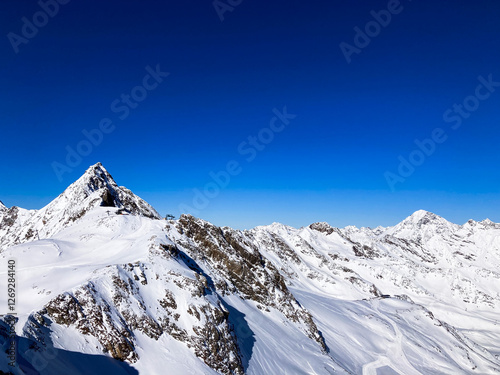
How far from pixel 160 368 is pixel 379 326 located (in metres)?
80.7

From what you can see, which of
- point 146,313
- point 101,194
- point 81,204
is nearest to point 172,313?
point 146,313

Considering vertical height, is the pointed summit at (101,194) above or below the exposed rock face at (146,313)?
above

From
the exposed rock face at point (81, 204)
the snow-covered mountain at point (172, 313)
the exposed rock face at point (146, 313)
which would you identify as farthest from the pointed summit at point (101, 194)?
the exposed rock face at point (146, 313)

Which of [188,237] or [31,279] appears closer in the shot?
[31,279]

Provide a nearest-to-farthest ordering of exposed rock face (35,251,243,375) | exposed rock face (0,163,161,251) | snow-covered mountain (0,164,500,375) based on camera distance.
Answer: snow-covered mountain (0,164,500,375) → exposed rock face (35,251,243,375) → exposed rock face (0,163,161,251)

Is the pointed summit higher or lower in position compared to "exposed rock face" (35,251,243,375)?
higher

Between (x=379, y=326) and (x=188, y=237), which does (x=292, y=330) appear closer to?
(x=188, y=237)

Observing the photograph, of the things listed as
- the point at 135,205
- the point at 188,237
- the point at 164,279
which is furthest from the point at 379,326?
the point at 135,205

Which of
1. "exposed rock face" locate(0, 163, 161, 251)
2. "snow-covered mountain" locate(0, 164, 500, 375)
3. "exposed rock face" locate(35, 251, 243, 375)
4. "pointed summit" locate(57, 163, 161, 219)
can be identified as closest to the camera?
"snow-covered mountain" locate(0, 164, 500, 375)

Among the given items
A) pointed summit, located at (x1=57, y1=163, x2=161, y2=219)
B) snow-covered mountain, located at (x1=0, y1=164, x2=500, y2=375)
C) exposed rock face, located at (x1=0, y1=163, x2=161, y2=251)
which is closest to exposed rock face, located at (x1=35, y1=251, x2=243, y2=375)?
snow-covered mountain, located at (x1=0, y1=164, x2=500, y2=375)

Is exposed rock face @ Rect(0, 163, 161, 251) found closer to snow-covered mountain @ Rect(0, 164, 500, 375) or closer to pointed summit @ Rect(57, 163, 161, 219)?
pointed summit @ Rect(57, 163, 161, 219)

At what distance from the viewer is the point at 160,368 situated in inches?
1092

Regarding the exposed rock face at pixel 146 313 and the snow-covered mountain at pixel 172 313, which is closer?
the snow-covered mountain at pixel 172 313

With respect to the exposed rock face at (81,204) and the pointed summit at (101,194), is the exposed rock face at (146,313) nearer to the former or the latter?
the exposed rock face at (81,204)
